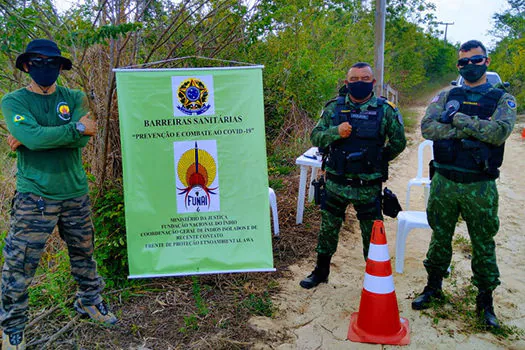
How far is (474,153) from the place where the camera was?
3.10 m

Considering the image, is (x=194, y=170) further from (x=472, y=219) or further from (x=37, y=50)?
(x=472, y=219)

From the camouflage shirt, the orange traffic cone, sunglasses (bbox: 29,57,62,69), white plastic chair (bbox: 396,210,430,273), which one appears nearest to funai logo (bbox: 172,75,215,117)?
sunglasses (bbox: 29,57,62,69)

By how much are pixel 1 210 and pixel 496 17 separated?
1249 inches

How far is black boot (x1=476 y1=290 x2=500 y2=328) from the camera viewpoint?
322cm

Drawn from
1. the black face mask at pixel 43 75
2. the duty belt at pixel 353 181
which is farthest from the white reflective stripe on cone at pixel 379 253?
the black face mask at pixel 43 75

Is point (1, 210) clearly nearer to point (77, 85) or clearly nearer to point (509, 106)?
point (77, 85)

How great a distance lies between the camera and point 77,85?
172 inches

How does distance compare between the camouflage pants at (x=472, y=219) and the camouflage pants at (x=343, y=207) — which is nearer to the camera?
the camouflage pants at (x=472, y=219)

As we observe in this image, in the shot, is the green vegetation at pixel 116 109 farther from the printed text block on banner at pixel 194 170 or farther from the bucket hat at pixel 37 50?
the bucket hat at pixel 37 50

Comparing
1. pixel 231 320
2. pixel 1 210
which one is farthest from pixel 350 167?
pixel 1 210

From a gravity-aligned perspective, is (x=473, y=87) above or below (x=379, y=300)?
above

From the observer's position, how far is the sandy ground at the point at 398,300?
10.2ft

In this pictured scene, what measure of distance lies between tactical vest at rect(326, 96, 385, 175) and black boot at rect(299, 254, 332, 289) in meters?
0.87

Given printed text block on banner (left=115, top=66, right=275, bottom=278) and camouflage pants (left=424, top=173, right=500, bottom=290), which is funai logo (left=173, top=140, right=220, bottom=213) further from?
camouflage pants (left=424, top=173, right=500, bottom=290)
